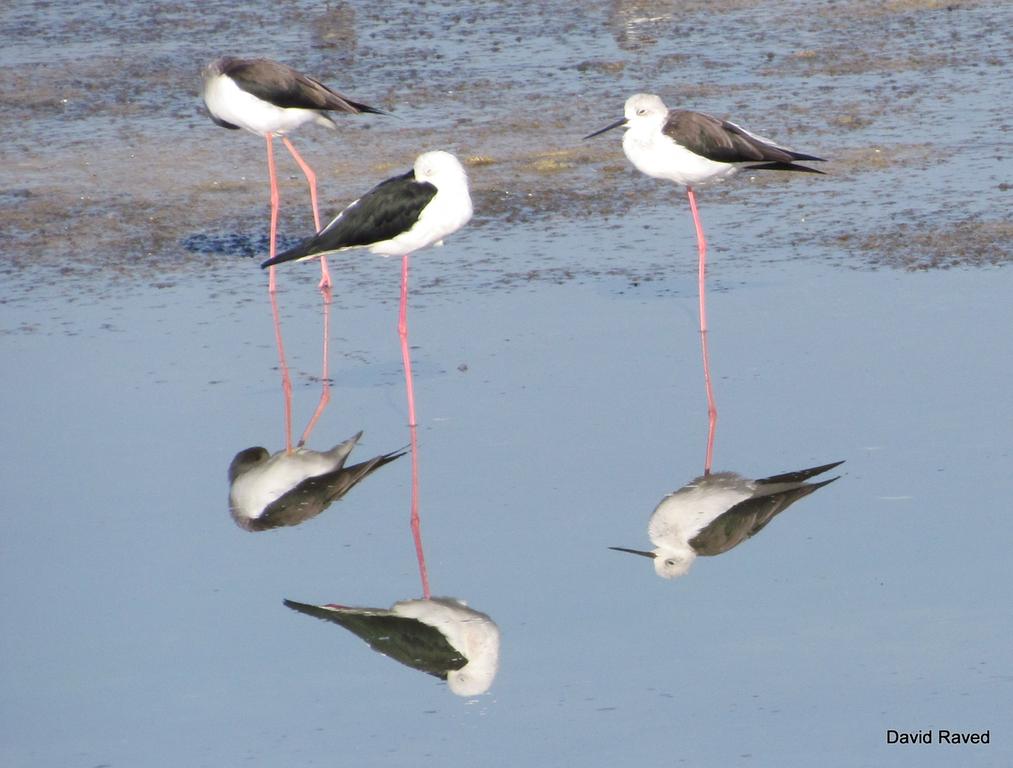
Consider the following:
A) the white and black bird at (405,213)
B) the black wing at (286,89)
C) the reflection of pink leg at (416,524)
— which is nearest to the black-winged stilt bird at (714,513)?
the reflection of pink leg at (416,524)

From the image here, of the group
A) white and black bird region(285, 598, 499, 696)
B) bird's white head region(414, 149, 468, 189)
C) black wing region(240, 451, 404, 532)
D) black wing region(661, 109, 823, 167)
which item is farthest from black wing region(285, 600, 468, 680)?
black wing region(661, 109, 823, 167)

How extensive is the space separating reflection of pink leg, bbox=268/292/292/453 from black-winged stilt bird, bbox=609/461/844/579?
1.32m

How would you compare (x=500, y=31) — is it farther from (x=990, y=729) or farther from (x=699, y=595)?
(x=990, y=729)

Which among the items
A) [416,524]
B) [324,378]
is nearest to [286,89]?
[324,378]

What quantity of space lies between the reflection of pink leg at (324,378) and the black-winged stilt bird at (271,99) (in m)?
0.57

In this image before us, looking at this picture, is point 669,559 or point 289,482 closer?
point 669,559

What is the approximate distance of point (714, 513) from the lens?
16.4 ft

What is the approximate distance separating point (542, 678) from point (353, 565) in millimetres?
887

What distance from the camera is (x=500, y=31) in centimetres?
1272

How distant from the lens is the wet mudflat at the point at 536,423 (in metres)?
3.99

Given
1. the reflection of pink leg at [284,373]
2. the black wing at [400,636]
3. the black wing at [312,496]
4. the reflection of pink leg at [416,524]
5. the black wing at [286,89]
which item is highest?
the black wing at [286,89]

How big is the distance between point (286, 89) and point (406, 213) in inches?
83.7

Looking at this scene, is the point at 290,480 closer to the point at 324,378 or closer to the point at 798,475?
the point at 324,378

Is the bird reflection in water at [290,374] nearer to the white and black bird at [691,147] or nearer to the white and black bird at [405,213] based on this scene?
the white and black bird at [405,213]
